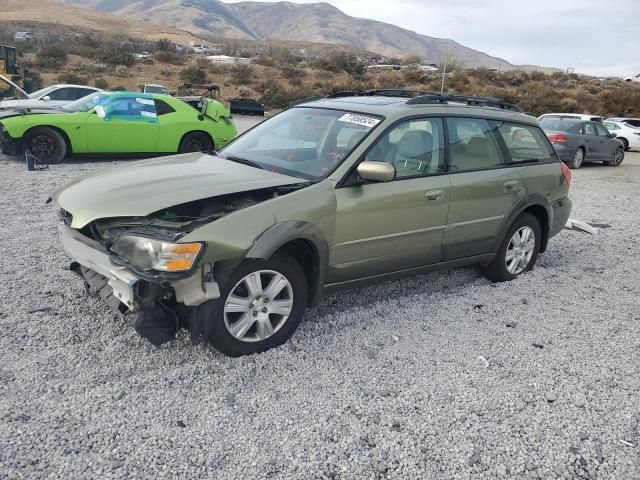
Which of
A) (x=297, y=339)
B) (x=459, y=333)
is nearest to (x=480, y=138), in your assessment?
(x=459, y=333)

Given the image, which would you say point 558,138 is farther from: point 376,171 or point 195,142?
point 376,171

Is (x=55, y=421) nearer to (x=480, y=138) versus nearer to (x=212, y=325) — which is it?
(x=212, y=325)

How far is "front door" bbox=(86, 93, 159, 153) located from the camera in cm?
998

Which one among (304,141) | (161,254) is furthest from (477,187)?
(161,254)

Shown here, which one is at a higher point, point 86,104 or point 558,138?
point 86,104

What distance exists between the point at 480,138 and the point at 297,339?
2493 millimetres

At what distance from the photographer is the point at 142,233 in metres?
3.12

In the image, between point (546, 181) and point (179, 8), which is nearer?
point (546, 181)

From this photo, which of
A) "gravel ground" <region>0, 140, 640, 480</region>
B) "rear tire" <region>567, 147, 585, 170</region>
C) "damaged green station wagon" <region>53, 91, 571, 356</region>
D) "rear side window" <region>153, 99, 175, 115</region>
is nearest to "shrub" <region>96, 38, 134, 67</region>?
"rear side window" <region>153, 99, 175, 115</region>

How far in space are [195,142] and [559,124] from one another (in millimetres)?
10568

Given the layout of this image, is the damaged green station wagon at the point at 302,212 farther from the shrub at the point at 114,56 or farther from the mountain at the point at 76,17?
the mountain at the point at 76,17

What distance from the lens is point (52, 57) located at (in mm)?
34781

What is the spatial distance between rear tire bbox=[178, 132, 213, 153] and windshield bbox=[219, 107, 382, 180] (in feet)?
20.8

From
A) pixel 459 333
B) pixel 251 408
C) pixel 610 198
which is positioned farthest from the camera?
pixel 610 198
